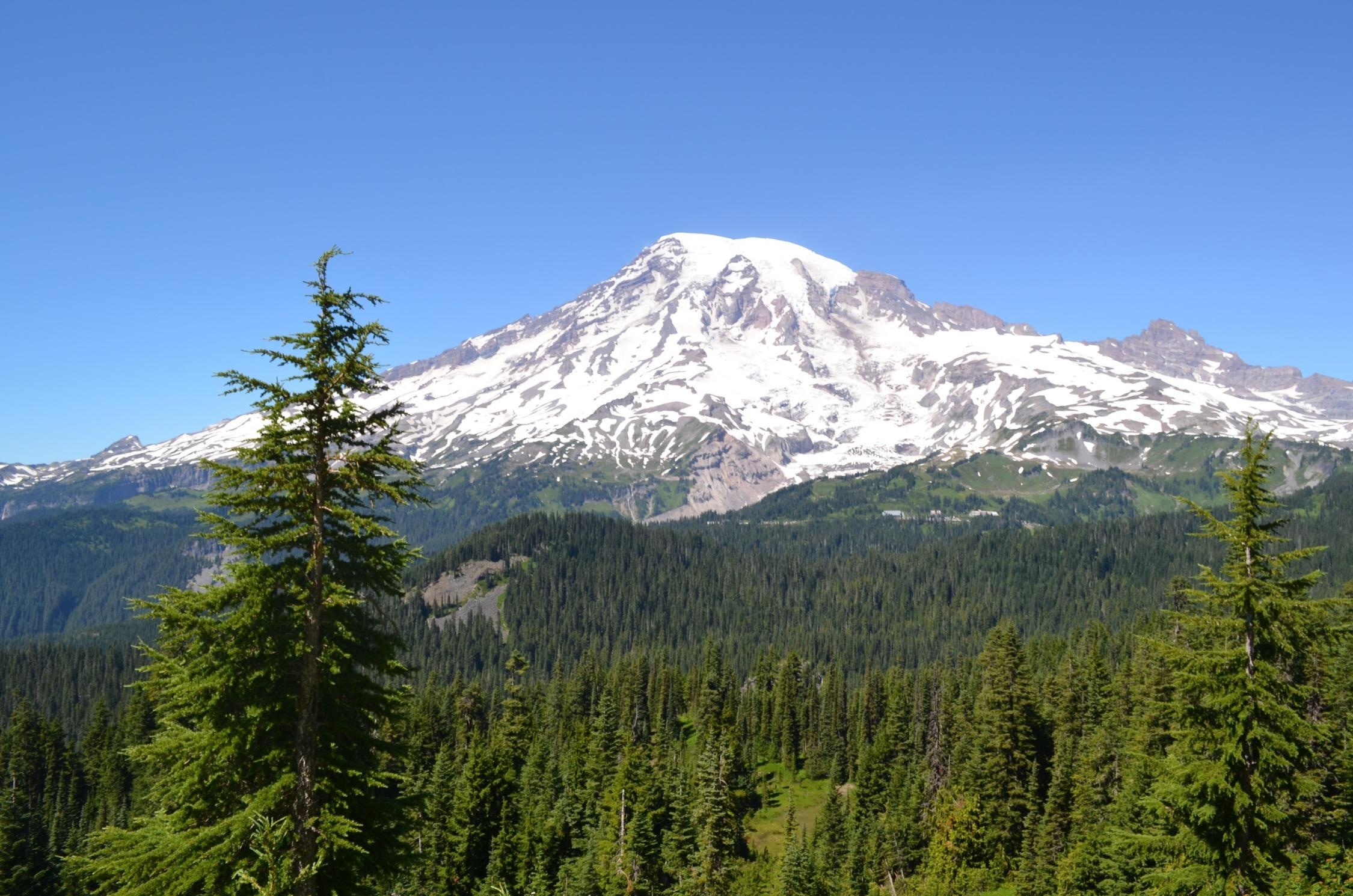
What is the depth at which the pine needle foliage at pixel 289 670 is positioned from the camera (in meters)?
17.0

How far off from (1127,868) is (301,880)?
46.8 meters

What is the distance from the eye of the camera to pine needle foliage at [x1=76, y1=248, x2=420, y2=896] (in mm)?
16953

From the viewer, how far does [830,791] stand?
308 feet

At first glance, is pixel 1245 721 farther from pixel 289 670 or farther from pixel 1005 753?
pixel 1005 753

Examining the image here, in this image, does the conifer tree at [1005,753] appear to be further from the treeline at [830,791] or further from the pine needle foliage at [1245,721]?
the pine needle foliage at [1245,721]

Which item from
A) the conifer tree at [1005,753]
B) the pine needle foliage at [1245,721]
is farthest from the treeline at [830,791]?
the pine needle foliage at [1245,721]

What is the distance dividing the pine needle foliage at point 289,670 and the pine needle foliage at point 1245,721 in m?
23.2

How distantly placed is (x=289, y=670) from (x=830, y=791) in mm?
85459

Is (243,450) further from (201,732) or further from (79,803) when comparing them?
(79,803)

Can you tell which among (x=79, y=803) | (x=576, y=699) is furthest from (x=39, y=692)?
(x=576, y=699)

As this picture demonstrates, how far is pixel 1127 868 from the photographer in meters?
48.2

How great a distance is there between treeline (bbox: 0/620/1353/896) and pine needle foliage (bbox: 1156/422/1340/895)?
636mm

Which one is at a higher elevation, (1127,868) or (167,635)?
(167,635)

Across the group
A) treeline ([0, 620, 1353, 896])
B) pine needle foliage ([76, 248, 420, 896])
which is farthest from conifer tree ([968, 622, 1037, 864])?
pine needle foliage ([76, 248, 420, 896])
